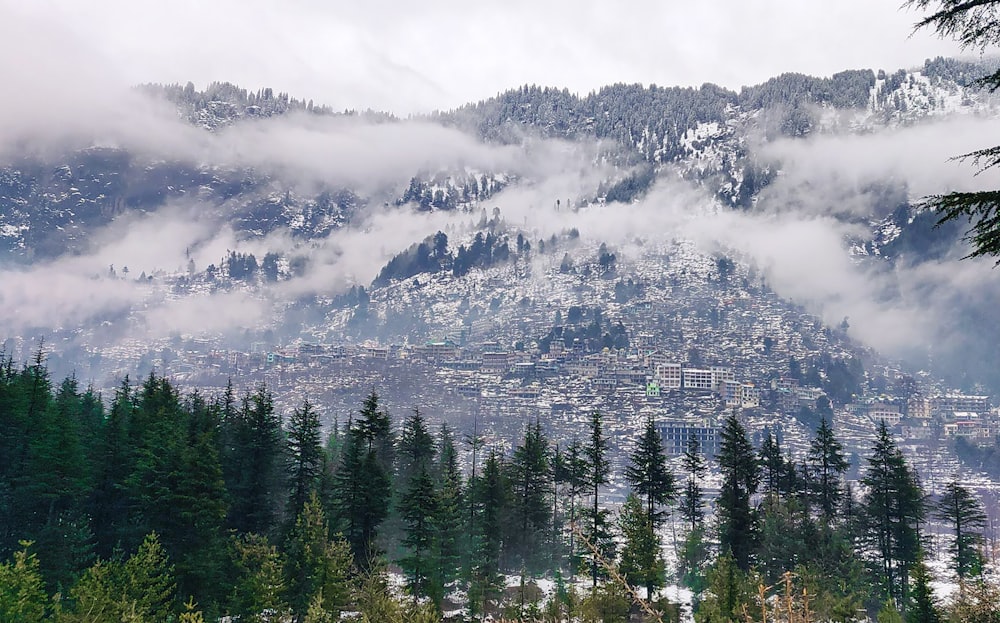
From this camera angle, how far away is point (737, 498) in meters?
42.7

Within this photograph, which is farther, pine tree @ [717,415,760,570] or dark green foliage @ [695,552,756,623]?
pine tree @ [717,415,760,570]

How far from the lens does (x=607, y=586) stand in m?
29.4

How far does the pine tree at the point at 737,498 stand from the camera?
41906mm

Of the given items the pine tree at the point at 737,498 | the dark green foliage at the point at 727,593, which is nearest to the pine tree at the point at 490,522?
the dark green foliage at the point at 727,593

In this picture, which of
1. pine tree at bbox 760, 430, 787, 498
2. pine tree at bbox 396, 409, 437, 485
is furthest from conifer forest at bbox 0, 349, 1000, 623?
pine tree at bbox 396, 409, 437, 485

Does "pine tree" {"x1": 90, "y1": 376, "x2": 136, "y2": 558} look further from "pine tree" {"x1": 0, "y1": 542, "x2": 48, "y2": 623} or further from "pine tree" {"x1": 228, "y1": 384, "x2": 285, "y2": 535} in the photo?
"pine tree" {"x1": 0, "y1": 542, "x2": 48, "y2": 623}

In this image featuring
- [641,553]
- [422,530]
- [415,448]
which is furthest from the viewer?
[415,448]

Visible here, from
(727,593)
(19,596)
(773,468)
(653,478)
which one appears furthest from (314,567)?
(773,468)

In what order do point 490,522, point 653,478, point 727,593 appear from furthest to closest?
point 490,522 < point 653,478 < point 727,593

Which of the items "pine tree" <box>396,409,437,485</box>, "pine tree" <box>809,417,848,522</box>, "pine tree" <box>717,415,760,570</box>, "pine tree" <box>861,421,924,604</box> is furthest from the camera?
"pine tree" <box>396,409,437,485</box>

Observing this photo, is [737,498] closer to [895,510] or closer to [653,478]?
[653,478]

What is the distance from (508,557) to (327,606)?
25171 mm

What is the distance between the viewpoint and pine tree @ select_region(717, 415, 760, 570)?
41.9m

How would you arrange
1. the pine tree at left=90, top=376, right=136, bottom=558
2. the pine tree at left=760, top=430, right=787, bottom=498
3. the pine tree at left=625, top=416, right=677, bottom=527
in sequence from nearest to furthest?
the pine tree at left=90, top=376, right=136, bottom=558
the pine tree at left=625, top=416, right=677, bottom=527
the pine tree at left=760, top=430, right=787, bottom=498
